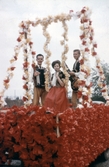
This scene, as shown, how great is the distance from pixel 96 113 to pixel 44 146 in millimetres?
2152

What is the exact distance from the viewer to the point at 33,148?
14.8ft

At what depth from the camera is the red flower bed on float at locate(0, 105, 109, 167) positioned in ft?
14.6

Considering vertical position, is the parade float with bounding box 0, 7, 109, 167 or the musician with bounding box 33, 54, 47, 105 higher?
the musician with bounding box 33, 54, 47, 105

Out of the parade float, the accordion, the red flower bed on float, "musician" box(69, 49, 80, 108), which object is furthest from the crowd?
the red flower bed on float

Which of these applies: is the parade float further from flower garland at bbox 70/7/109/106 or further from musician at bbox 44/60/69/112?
musician at bbox 44/60/69/112

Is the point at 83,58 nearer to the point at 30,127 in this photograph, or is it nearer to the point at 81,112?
the point at 81,112

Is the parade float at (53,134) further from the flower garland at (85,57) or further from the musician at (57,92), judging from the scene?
the musician at (57,92)

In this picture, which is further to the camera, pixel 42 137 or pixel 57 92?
pixel 57 92

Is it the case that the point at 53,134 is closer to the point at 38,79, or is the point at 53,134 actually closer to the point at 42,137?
the point at 42,137

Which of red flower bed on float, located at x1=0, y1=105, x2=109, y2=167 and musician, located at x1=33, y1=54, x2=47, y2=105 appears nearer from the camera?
red flower bed on float, located at x1=0, y1=105, x2=109, y2=167

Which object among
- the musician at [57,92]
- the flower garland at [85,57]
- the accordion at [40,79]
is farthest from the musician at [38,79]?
the flower garland at [85,57]

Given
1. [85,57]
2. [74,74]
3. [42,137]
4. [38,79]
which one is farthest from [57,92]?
[42,137]

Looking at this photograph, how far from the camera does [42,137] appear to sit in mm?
4453

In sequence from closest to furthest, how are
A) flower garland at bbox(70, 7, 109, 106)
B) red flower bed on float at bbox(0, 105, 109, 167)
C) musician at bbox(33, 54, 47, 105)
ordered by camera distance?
1. red flower bed on float at bbox(0, 105, 109, 167)
2. flower garland at bbox(70, 7, 109, 106)
3. musician at bbox(33, 54, 47, 105)
